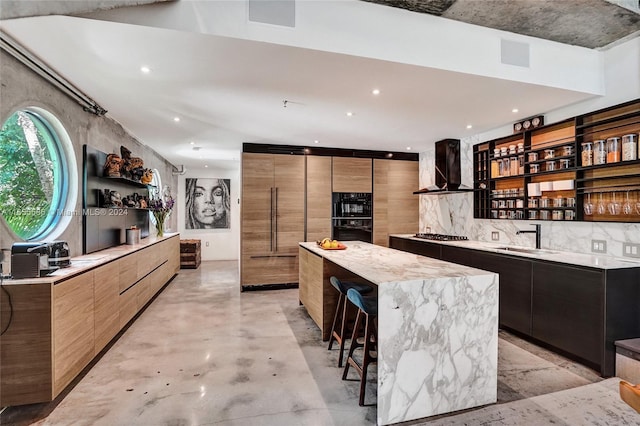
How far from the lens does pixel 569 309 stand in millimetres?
2738

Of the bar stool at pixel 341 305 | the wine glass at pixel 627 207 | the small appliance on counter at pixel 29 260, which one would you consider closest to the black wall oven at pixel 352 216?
the bar stool at pixel 341 305

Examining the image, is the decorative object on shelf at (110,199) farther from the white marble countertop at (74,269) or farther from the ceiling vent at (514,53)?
the ceiling vent at (514,53)

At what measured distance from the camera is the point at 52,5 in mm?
1524

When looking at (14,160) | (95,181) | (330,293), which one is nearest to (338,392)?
(330,293)

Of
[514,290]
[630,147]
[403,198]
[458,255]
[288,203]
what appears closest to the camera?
[630,147]

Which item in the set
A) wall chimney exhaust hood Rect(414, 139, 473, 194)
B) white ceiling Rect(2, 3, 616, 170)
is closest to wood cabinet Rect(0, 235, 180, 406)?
white ceiling Rect(2, 3, 616, 170)

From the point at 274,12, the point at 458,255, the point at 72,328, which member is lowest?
the point at 72,328

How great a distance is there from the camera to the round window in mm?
2436

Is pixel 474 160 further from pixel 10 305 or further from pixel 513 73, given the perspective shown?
pixel 10 305

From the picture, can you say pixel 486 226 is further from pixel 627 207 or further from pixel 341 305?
pixel 341 305

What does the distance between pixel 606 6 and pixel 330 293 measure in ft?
11.0

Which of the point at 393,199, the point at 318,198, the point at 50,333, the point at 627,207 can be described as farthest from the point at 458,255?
the point at 50,333

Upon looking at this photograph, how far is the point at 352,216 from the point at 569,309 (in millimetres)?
3544

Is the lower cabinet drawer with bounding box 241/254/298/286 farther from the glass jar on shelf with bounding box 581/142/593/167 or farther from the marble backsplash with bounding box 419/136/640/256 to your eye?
the glass jar on shelf with bounding box 581/142/593/167
